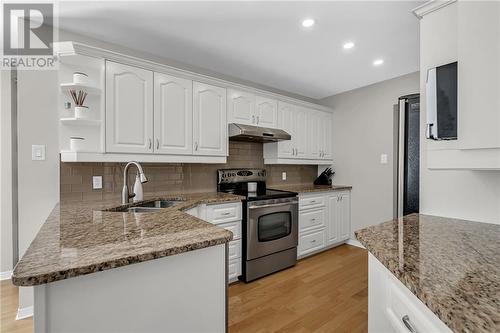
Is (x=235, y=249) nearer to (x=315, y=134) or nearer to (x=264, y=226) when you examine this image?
(x=264, y=226)

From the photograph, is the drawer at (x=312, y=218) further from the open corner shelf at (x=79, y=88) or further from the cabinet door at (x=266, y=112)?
the open corner shelf at (x=79, y=88)

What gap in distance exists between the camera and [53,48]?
6.64 feet

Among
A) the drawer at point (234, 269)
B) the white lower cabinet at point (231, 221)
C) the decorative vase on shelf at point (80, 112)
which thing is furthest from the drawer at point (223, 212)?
the decorative vase on shelf at point (80, 112)

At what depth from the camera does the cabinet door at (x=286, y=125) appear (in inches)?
132

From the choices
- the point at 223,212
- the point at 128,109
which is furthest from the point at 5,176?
the point at 223,212

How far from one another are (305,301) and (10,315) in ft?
8.05

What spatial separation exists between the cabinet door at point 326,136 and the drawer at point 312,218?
0.97 metres

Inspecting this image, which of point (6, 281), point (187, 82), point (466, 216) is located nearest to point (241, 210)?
point (187, 82)

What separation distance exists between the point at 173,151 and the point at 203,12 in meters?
1.25

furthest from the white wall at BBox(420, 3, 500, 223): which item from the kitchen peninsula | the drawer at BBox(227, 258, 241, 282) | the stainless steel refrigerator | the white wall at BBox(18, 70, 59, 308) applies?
the white wall at BBox(18, 70, 59, 308)

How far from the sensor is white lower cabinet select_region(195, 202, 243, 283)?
7.87 ft

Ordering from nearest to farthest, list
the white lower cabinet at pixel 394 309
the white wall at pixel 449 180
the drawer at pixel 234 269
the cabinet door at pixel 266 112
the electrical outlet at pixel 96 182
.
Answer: the white lower cabinet at pixel 394 309 < the white wall at pixel 449 180 < the electrical outlet at pixel 96 182 < the drawer at pixel 234 269 < the cabinet door at pixel 266 112

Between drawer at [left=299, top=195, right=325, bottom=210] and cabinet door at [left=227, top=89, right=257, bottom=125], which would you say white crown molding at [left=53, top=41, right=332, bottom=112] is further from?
drawer at [left=299, top=195, right=325, bottom=210]

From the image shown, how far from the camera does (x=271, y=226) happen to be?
9.25 ft
